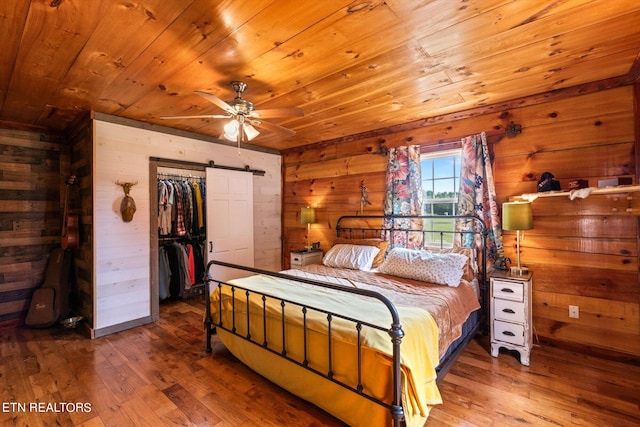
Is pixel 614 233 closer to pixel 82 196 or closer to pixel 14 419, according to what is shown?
pixel 14 419

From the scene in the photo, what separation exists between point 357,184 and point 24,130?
431 centimetres

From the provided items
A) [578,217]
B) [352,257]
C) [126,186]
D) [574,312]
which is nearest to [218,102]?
[126,186]

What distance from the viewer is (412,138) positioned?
3.75 metres

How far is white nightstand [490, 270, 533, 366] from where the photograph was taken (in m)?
2.59

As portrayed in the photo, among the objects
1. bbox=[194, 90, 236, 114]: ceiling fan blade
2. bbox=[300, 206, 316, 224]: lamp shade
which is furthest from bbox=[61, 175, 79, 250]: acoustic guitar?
bbox=[300, 206, 316, 224]: lamp shade

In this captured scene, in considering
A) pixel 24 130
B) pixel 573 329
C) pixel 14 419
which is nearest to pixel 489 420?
pixel 573 329

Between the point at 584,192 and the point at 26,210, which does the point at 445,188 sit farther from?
the point at 26,210

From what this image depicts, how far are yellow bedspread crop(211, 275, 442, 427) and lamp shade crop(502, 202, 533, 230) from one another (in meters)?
1.40

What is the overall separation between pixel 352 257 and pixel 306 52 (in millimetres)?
2306

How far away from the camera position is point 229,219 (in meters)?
4.43

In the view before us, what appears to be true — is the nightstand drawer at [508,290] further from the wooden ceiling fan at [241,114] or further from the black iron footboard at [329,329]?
the wooden ceiling fan at [241,114]

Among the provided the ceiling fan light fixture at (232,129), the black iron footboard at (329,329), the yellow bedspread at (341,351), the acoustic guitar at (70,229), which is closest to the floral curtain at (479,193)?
the yellow bedspread at (341,351)

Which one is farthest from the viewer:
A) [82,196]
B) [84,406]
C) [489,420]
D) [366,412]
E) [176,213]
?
[176,213]

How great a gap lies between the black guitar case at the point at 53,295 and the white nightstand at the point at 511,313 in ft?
15.9
